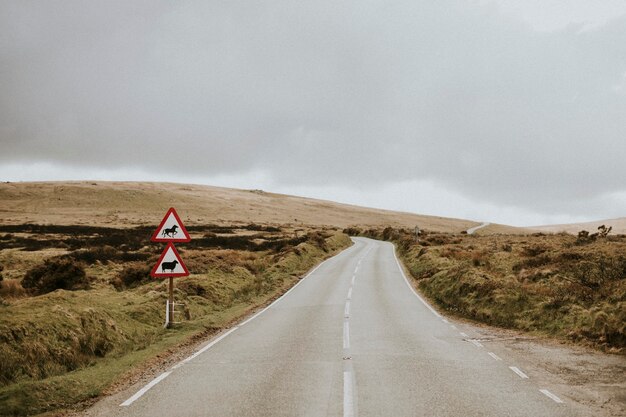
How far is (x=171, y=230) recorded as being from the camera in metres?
13.9

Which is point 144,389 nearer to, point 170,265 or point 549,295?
point 170,265

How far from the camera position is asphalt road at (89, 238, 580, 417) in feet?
24.2

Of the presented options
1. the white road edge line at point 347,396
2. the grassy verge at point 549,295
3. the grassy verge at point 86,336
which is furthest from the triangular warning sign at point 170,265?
the grassy verge at point 549,295

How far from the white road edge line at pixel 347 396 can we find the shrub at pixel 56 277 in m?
18.3

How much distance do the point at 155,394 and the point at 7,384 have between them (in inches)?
117

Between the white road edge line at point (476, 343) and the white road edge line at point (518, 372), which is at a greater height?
the white road edge line at point (518, 372)

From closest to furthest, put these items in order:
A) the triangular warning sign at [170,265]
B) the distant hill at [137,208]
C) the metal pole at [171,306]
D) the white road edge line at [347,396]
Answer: the white road edge line at [347,396] → the triangular warning sign at [170,265] → the metal pole at [171,306] → the distant hill at [137,208]

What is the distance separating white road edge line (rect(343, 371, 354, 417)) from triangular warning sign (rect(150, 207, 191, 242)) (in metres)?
6.79

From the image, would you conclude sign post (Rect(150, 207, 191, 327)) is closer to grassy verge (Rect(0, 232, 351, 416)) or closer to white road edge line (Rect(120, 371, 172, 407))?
grassy verge (Rect(0, 232, 351, 416))

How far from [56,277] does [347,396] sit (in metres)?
20.4

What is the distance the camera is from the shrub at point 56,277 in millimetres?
23016

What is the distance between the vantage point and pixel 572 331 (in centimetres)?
1345

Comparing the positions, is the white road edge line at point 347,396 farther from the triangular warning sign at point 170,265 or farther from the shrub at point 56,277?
the shrub at point 56,277

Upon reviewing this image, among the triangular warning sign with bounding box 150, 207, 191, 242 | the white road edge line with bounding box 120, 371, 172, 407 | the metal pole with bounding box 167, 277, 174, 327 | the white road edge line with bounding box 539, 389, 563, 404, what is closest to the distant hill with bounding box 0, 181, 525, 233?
the metal pole with bounding box 167, 277, 174, 327
